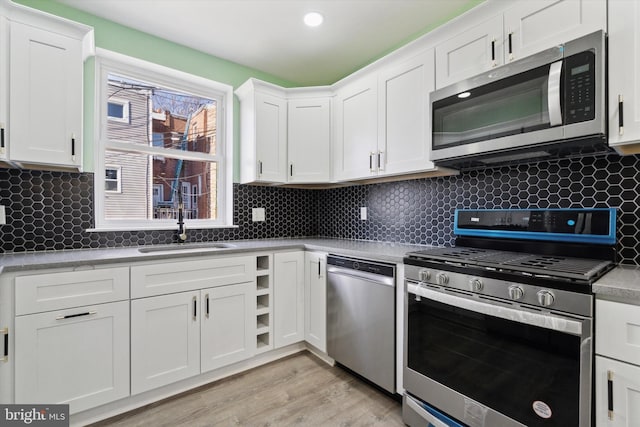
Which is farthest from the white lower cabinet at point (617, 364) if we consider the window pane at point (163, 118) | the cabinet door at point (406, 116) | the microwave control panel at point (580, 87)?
the window pane at point (163, 118)

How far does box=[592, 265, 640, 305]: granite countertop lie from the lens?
1.00m

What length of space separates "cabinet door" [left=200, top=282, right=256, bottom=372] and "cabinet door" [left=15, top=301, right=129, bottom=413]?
0.46 metres

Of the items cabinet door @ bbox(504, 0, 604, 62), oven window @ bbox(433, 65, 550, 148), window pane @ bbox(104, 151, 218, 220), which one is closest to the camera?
cabinet door @ bbox(504, 0, 604, 62)

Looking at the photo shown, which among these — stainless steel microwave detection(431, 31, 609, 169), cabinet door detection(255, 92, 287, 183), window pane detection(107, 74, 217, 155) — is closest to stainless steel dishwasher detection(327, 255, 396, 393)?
stainless steel microwave detection(431, 31, 609, 169)

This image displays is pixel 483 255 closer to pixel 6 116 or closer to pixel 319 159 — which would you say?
pixel 319 159

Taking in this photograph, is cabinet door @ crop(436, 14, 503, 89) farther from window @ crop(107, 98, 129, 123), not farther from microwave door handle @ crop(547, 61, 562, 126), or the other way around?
window @ crop(107, 98, 129, 123)

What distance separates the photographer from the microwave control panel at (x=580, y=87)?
4.17 ft

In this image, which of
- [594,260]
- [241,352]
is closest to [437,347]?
[594,260]

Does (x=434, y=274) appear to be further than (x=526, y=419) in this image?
Yes

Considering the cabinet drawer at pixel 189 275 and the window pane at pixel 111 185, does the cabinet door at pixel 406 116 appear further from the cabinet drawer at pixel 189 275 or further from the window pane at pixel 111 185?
the window pane at pixel 111 185

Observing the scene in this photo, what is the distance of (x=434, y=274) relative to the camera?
154cm

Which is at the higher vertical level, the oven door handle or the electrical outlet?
the electrical outlet

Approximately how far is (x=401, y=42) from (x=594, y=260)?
2.10 metres
